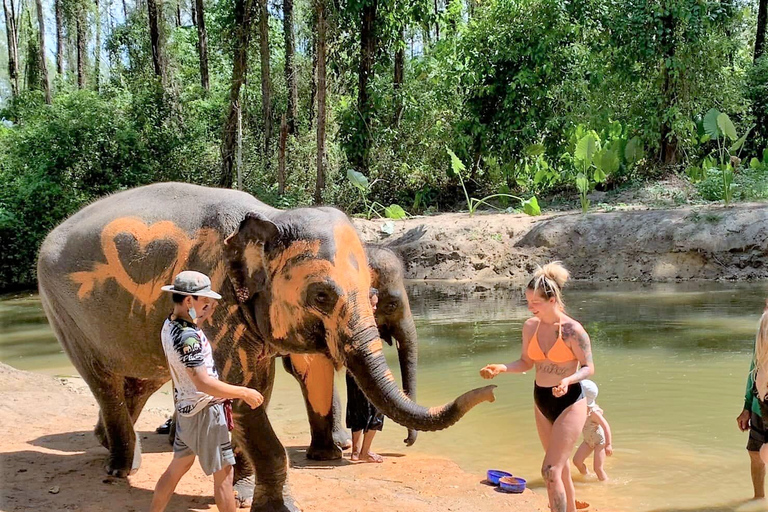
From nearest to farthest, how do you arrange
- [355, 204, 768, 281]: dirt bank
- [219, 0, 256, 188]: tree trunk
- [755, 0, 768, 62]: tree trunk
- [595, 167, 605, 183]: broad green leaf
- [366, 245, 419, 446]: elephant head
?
[366, 245, 419, 446]: elephant head, [355, 204, 768, 281]: dirt bank, [595, 167, 605, 183]: broad green leaf, [219, 0, 256, 188]: tree trunk, [755, 0, 768, 62]: tree trunk

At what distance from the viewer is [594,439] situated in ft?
19.6

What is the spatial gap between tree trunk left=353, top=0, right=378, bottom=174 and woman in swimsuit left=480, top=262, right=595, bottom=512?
745 inches

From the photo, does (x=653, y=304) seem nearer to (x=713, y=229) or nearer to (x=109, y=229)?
(x=713, y=229)

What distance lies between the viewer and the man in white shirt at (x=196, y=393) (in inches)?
156

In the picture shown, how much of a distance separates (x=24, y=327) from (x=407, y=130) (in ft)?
41.2

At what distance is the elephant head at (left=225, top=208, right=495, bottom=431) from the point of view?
4.26 meters

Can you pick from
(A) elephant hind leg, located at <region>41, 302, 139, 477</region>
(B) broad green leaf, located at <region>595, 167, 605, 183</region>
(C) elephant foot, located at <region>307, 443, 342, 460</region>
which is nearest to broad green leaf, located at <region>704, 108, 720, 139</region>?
(B) broad green leaf, located at <region>595, 167, 605, 183</region>

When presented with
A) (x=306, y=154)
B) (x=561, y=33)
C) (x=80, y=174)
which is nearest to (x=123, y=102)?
(x=80, y=174)

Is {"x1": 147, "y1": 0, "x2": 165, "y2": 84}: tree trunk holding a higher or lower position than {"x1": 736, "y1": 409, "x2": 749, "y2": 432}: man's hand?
higher

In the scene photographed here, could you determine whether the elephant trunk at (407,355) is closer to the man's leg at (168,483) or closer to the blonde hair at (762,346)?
the blonde hair at (762,346)

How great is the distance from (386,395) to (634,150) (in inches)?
748

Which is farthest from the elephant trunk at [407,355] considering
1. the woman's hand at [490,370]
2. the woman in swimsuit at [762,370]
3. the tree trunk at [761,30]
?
the tree trunk at [761,30]

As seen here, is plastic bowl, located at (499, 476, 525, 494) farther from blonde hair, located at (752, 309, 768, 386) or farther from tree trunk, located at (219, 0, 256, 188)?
tree trunk, located at (219, 0, 256, 188)

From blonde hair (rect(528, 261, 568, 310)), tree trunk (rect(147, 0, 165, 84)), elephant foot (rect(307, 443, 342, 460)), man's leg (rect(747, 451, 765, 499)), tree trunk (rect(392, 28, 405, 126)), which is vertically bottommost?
elephant foot (rect(307, 443, 342, 460))
